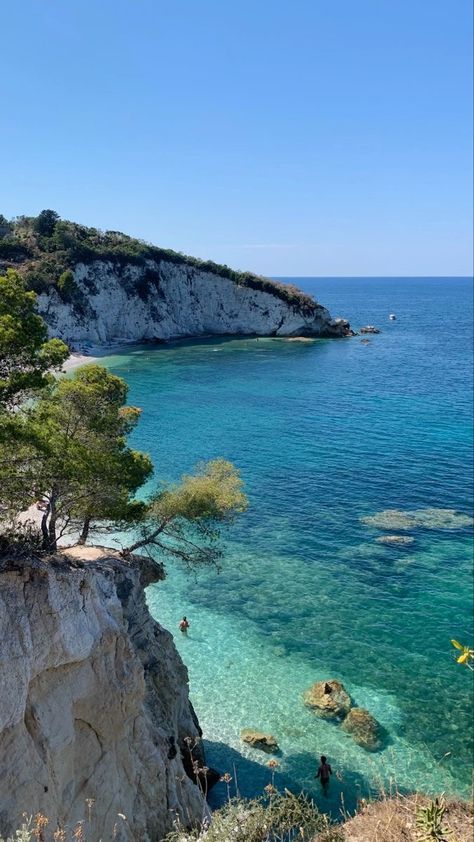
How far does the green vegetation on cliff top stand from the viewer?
3044 inches

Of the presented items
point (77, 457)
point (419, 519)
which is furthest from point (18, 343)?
point (419, 519)

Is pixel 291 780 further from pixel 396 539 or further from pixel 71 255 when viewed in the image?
pixel 71 255

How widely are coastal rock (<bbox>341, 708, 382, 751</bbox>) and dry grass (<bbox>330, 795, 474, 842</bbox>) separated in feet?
22.6

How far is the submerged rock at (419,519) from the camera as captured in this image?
32028 millimetres

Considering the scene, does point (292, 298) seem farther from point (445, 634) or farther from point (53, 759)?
point (53, 759)

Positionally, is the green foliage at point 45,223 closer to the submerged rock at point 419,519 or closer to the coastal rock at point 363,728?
the submerged rock at point 419,519

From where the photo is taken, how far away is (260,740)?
59.5ft

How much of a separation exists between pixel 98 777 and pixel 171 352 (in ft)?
251

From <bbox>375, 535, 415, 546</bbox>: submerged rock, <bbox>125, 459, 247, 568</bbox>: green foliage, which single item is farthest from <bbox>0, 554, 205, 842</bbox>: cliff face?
<bbox>375, 535, 415, 546</bbox>: submerged rock

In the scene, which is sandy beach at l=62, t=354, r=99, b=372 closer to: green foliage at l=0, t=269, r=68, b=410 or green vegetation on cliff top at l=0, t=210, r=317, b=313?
green vegetation on cliff top at l=0, t=210, r=317, b=313

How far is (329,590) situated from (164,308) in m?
74.4

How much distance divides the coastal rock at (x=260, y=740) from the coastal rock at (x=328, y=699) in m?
2.16

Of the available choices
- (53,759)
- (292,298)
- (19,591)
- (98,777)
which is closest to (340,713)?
(98,777)

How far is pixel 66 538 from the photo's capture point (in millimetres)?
29438
